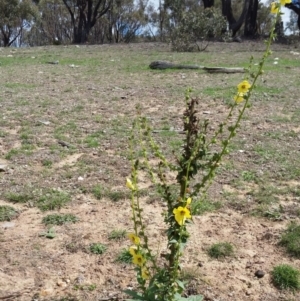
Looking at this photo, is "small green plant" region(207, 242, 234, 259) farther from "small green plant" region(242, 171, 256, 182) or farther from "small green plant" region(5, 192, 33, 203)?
"small green plant" region(5, 192, 33, 203)

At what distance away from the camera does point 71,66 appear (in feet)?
43.1

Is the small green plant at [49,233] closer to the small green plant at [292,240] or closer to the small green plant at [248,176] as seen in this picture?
the small green plant at [292,240]

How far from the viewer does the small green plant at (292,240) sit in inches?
136

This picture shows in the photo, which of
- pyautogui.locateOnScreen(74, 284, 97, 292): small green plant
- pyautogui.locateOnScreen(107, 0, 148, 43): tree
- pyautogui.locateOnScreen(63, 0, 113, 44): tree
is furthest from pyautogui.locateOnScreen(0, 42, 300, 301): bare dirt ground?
pyautogui.locateOnScreen(107, 0, 148, 43): tree

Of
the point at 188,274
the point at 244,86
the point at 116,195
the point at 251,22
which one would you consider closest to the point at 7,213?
the point at 116,195

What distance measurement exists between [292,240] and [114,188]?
185 centimetres

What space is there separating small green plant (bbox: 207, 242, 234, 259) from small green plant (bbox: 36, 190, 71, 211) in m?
1.52

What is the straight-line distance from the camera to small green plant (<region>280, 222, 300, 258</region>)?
3.46 metres

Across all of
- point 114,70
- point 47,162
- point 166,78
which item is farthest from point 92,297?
point 114,70

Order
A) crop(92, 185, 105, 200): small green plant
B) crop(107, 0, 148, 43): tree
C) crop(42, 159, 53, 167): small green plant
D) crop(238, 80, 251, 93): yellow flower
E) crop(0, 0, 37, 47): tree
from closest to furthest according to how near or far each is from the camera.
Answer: crop(238, 80, 251, 93): yellow flower, crop(92, 185, 105, 200): small green plant, crop(42, 159, 53, 167): small green plant, crop(0, 0, 37, 47): tree, crop(107, 0, 148, 43): tree

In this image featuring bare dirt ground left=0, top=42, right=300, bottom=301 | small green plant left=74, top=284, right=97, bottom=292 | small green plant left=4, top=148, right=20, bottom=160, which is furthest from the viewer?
small green plant left=4, top=148, right=20, bottom=160

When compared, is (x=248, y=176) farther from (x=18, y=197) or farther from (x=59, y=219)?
(x=18, y=197)

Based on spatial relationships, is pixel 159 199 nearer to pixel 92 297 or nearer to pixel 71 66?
pixel 92 297

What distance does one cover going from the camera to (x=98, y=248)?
3494 mm
